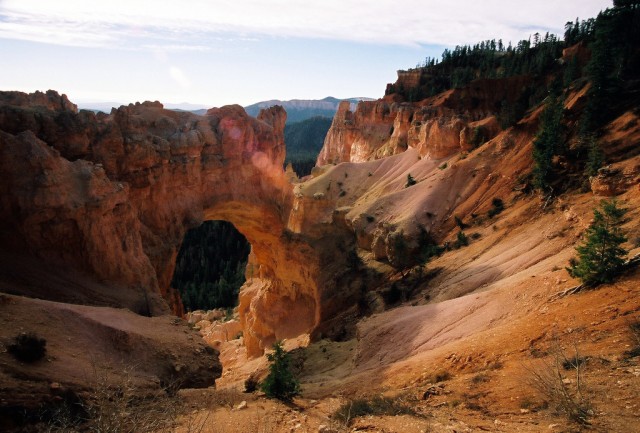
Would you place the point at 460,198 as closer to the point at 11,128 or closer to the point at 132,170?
the point at 132,170

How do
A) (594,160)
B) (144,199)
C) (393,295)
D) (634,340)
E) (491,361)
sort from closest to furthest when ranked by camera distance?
(634,340) < (491,361) < (594,160) < (144,199) < (393,295)

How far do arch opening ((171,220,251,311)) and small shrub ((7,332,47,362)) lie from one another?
48624mm

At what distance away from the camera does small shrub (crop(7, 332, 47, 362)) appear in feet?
36.0

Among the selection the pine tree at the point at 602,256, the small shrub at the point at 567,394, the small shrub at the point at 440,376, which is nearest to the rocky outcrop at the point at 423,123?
the pine tree at the point at 602,256

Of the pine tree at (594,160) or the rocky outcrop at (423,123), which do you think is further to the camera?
the rocky outcrop at (423,123)

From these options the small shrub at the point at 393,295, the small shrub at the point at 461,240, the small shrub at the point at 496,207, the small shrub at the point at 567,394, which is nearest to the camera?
the small shrub at the point at 567,394

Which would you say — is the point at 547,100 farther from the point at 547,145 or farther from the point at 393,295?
the point at 393,295

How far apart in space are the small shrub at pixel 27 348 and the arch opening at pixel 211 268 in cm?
4862

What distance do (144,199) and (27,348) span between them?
17.6 meters

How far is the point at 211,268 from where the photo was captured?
78.7 metres

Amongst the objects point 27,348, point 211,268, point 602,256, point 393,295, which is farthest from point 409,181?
point 211,268

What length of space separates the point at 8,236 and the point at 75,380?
10.2 metres

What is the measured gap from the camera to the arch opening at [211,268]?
212ft

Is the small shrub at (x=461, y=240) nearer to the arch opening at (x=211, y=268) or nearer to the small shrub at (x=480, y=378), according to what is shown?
the small shrub at (x=480, y=378)
